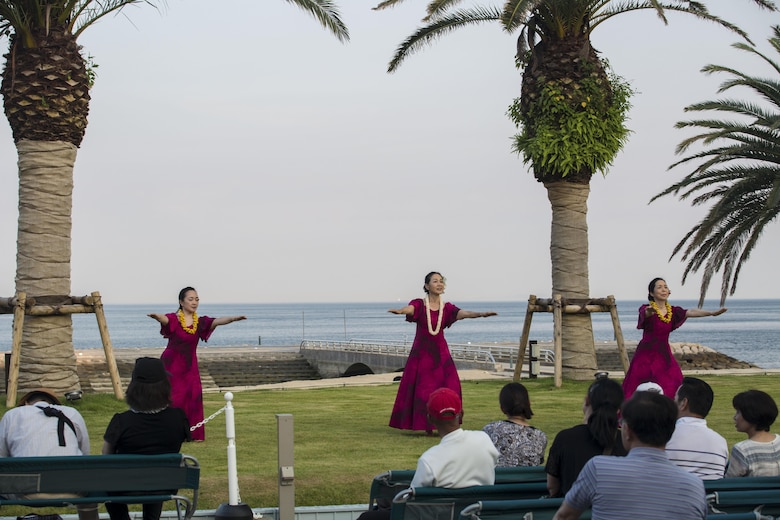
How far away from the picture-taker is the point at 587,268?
2098cm

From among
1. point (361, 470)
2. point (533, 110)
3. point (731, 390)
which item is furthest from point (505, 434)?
point (533, 110)

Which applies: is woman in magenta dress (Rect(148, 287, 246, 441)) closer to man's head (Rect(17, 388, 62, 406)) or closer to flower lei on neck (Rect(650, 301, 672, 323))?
man's head (Rect(17, 388, 62, 406))

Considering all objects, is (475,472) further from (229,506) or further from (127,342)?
(127,342)

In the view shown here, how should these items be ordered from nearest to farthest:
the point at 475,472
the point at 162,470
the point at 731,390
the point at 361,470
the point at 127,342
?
A: the point at 475,472, the point at 162,470, the point at 361,470, the point at 731,390, the point at 127,342

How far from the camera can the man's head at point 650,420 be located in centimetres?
482

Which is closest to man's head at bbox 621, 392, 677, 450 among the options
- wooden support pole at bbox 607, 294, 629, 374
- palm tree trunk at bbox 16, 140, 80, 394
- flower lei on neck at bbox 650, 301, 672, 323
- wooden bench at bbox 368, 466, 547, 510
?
wooden bench at bbox 368, 466, 547, 510

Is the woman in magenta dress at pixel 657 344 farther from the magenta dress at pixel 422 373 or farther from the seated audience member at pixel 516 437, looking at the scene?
the seated audience member at pixel 516 437

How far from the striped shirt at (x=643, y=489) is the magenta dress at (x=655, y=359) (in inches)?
345

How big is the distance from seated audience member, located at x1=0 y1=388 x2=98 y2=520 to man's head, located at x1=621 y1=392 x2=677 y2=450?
12.3 feet

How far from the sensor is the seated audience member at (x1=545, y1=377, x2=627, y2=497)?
19.3ft

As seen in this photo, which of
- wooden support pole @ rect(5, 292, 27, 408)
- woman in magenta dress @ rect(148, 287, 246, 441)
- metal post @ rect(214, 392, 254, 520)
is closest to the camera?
metal post @ rect(214, 392, 254, 520)

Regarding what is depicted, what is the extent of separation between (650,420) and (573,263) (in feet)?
53.3

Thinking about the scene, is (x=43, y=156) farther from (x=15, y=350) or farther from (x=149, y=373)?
(x=149, y=373)

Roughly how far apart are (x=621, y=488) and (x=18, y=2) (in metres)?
13.1
